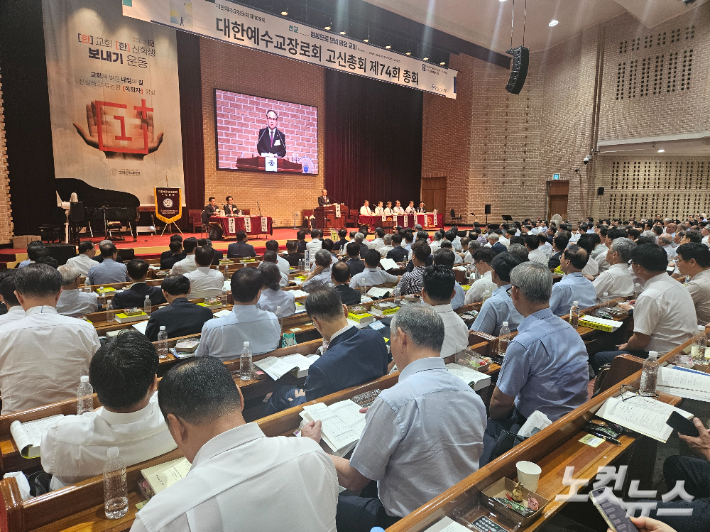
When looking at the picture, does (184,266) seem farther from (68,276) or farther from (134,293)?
(68,276)

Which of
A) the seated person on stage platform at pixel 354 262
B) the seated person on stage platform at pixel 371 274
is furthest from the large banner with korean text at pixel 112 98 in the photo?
the seated person on stage platform at pixel 371 274

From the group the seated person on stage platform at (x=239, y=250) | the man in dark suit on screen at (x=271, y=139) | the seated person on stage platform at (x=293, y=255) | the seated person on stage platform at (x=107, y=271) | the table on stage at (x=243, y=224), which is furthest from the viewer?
the man in dark suit on screen at (x=271, y=139)

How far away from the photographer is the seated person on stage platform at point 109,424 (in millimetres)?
1414

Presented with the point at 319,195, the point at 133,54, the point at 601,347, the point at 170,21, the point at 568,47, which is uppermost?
the point at 568,47

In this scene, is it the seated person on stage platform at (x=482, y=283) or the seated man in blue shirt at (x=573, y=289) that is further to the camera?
the seated person on stage platform at (x=482, y=283)

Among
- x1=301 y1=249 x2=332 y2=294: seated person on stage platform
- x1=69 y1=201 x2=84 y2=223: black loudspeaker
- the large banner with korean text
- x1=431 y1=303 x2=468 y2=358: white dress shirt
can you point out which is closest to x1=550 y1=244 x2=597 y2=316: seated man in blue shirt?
x1=431 y1=303 x2=468 y2=358: white dress shirt

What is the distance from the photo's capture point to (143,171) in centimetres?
1055

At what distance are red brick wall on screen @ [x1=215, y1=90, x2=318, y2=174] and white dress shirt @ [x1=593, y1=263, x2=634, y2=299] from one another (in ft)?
33.4

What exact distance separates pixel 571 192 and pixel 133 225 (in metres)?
13.1

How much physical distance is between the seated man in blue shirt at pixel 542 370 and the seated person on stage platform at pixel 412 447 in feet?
2.05

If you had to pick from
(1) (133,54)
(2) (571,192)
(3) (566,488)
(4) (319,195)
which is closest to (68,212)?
(1) (133,54)

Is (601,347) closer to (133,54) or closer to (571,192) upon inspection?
(133,54)

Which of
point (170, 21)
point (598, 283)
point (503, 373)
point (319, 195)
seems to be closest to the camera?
point (503, 373)

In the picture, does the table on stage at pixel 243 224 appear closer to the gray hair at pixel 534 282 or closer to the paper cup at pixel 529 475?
the gray hair at pixel 534 282
